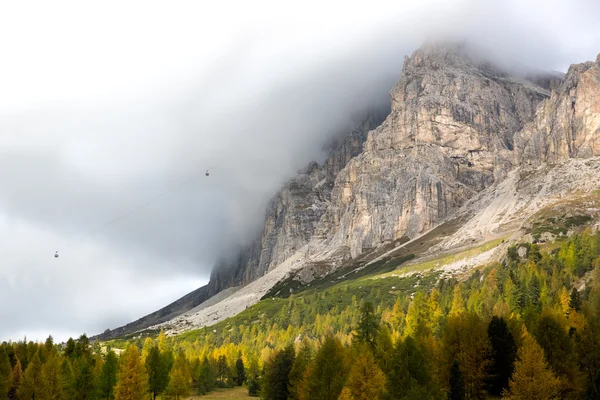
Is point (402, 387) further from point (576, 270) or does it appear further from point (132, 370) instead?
point (576, 270)

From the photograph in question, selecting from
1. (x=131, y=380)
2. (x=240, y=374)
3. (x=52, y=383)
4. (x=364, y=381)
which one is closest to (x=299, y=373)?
(x=364, y=381)

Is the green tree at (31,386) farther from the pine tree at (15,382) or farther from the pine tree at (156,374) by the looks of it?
the pine tree at (156,374)

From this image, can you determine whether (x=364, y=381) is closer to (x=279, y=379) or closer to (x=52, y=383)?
(x=279, y=379)

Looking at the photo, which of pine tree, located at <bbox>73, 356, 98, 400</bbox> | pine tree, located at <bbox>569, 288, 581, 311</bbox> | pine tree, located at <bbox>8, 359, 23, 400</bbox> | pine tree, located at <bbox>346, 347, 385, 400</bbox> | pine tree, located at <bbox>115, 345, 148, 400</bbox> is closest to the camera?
pine tree, located at <bbox>346, 347, 385, 400</bbox>

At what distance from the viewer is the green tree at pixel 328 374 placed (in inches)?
2554

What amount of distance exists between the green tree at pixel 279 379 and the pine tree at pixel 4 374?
39.7 metres

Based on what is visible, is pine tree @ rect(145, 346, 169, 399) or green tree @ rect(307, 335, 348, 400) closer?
green tree @ rect(307, 335, 348, 400)

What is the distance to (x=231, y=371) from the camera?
142 meters

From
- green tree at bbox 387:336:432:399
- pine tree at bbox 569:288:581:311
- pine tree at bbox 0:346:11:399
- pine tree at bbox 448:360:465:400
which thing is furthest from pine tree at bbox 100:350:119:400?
Result: pine tree at bbox 569:288:581:311

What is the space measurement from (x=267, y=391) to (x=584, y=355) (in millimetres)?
45664

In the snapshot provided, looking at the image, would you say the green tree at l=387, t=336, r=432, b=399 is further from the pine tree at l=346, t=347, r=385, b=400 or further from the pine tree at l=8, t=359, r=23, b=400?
the pine tree at l=8, t=359, r=23, b=400

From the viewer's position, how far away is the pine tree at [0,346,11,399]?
80.3 m

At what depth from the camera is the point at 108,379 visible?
88062 millimetres

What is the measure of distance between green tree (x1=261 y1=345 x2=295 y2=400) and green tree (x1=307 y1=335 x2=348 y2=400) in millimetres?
14503
